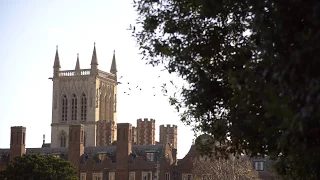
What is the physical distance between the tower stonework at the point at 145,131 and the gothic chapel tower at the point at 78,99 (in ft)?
60.6

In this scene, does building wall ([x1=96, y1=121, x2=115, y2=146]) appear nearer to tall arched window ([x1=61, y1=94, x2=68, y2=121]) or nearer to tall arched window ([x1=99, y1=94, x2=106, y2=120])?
tall arched window ([x1=99, y1=94, x2=106, y2=120])

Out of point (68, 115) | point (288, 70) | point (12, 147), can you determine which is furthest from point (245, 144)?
point (68, 115)

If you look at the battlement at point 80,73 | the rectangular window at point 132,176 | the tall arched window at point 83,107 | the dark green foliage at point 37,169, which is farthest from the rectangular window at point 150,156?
the battlement at point 80,73

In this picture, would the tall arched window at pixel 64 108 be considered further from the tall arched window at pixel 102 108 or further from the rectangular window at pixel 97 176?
the rectangular window at pixel 97 176

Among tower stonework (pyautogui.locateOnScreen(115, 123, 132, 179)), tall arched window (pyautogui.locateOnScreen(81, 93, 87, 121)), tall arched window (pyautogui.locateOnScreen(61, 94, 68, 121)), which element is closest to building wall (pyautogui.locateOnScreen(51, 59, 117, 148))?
tall arched window (pyautogui.locateOnScreen(61, 94, 68, 121))

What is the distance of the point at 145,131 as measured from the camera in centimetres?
11338

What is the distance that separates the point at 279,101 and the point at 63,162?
6516 centimetres

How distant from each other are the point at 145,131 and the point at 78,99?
992 inches

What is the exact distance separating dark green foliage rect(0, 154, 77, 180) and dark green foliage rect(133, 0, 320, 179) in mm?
55650

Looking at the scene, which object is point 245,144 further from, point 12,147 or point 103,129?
point 103,129

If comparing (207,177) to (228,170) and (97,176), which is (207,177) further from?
(97,176)

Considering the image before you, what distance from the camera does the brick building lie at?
91.5 m

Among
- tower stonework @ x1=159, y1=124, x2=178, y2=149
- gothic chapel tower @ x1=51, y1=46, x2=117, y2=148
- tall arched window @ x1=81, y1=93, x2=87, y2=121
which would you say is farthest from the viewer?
tall arched window @ x1=81, y1=93, x2=87, y2=121

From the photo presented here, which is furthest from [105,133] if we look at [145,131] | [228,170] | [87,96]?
[228,170]
